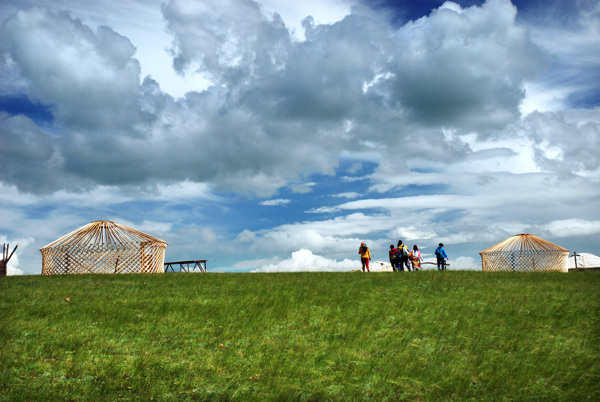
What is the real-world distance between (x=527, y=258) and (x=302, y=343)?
33.0 m

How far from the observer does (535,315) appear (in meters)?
14.3

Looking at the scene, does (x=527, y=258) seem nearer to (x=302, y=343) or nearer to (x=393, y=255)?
(x=393, y=255)

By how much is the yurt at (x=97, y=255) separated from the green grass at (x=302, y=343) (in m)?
11.9

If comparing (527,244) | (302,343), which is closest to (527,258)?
(527,244)

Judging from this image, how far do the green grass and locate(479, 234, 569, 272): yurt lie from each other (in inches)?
810

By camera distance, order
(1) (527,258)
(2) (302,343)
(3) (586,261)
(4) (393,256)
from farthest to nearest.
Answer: (3) (586,261), (1) (527,258), (4) (393,256), (2) (302,343)

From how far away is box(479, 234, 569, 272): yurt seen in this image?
125 ft

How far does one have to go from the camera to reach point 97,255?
3052cm

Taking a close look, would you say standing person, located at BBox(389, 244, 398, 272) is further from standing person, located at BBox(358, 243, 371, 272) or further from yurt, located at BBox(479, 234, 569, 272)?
yurt, located at BBox(479, 234, 569, 272)

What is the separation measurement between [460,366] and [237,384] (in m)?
4.97

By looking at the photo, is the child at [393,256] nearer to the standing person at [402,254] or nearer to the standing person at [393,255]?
the standing person at [393,255]

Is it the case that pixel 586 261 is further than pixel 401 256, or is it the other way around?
pixel 586 261

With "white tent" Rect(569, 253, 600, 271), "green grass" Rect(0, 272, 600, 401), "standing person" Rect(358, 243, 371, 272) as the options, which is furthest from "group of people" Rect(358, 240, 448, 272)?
"white tent" Rect(569, 253, 600, 271)

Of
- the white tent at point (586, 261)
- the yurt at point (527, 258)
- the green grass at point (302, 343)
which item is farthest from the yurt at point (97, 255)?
the white tent at point (586, 261)
